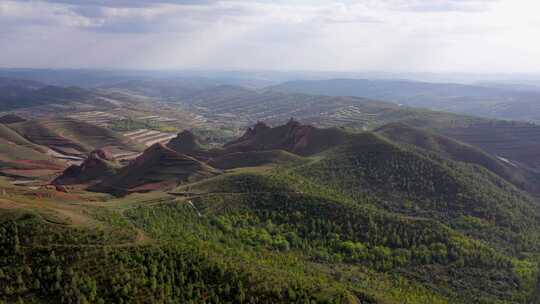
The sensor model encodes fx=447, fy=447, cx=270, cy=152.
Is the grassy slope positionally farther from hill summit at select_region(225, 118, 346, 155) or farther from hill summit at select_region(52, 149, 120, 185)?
hill summit at select_region(225, 118, 346, 155)

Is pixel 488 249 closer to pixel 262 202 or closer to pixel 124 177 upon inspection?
pixel 262 202

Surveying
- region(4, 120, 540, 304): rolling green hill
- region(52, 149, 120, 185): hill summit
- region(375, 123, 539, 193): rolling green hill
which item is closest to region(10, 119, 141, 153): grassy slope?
region(52, 149, 120, 185): hill summit

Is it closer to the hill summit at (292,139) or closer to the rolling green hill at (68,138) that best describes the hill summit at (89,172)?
the hill summit at (292,139)

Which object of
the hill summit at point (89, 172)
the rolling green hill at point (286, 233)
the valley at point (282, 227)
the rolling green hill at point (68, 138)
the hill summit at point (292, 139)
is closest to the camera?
the rolling green hill at point (286, 233)

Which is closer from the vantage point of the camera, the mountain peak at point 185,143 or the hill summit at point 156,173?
the hill summit at point 156,173

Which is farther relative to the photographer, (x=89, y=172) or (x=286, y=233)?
(x=89, y=172)

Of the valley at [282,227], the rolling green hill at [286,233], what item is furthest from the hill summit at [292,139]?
the rolling green hill at [286,233]

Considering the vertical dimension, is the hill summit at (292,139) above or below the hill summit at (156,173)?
above

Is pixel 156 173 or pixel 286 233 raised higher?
pixel 156 173

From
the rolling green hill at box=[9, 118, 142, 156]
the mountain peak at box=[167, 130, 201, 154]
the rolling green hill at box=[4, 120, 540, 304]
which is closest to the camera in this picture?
the rolling green hill at box=[4, 120, 540, 304]

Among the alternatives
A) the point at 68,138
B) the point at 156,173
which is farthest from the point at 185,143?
the point at 156,173

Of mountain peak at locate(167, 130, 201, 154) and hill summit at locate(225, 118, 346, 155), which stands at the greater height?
hill summit at locate(225, 118, 346, 155)

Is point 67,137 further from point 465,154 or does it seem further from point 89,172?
point 465,154

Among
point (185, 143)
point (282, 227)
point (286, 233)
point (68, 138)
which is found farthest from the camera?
point (68, 138)
